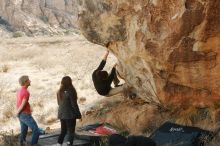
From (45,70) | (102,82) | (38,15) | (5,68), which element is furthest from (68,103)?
(38,15)

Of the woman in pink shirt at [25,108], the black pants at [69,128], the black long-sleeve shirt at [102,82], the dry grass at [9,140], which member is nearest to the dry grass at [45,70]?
the dry grass at [9,140]

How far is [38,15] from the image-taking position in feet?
165

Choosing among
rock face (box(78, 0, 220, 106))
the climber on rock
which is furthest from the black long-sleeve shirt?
rock face (box(78, 0, 220, 106))

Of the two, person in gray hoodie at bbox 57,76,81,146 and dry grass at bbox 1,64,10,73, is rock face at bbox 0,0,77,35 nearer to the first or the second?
dry grass at bbox 1,64,10,73

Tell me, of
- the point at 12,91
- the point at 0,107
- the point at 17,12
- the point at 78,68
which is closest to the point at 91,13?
the point at 0,107

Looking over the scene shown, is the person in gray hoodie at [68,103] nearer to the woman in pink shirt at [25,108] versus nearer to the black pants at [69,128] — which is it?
the black pants at [69,128]

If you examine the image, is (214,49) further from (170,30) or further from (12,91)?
(12,91)

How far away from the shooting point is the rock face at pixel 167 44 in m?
7.21

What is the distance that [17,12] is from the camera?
48.3 metres

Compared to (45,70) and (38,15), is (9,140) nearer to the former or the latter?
(45,70)

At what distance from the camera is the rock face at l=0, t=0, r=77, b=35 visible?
46.9 meters

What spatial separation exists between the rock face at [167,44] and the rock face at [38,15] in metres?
37.1

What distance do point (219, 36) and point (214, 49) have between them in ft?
0.74

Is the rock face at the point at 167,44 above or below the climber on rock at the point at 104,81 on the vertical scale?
above
